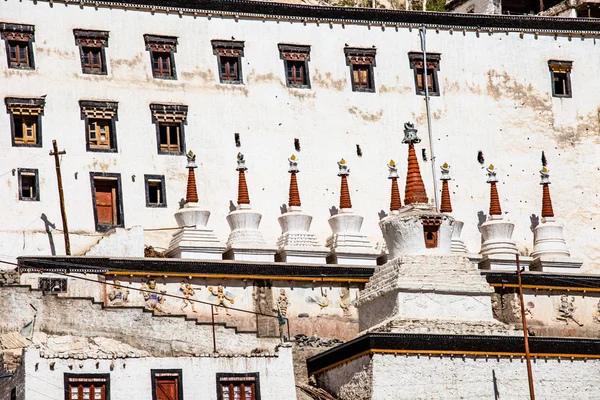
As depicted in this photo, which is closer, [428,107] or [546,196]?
[546,196]

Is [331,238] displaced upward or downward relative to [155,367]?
upward

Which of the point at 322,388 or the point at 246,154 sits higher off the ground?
the point at 246,154

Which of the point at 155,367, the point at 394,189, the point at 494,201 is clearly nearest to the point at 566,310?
the point at 494,201

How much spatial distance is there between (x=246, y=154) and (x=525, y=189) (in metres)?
10.9

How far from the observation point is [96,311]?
52.4 metres

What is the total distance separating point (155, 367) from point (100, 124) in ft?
54.2

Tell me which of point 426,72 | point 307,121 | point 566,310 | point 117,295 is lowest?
point 566,310

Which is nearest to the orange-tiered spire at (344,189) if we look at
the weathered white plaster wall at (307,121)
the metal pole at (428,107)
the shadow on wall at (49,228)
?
the weathered white plaster wall at (307,121)

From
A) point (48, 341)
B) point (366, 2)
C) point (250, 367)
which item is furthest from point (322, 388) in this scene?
point (366, 2)

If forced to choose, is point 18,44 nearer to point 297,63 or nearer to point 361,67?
point 297,63

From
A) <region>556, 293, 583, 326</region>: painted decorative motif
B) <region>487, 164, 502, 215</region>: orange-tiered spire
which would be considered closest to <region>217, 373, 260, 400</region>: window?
<region>556, 293, 583, 326</region>: painted decorative motif

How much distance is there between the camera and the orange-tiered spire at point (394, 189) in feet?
199

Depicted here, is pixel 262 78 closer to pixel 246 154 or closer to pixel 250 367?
pixel 246 154

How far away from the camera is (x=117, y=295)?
2200 inches
